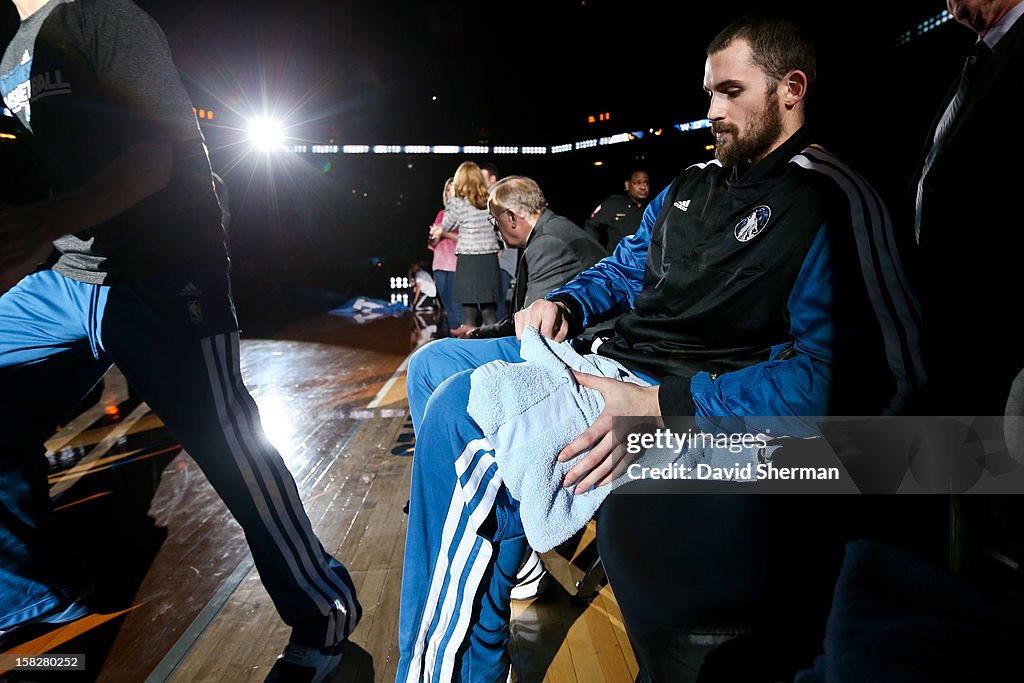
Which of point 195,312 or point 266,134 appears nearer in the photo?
point 195,312

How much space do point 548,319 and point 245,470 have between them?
857 millimetres

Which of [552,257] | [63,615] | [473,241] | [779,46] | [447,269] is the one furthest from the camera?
[447,269]

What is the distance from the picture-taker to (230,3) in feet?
32.7

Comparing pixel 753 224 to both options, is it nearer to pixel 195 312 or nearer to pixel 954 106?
pixel 954 106

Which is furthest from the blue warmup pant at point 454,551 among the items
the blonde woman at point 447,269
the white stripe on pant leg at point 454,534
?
the blonde woman at point 447,269

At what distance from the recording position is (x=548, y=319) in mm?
1344

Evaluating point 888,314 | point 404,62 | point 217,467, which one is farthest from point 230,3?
point 888,314

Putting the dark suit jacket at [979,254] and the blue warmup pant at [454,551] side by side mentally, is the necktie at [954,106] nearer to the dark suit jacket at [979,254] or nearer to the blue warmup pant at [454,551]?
the dark suit jacket at [979,254]

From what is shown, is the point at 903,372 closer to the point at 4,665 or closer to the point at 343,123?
the point at 4,665

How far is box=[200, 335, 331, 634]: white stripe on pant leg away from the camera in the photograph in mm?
1406

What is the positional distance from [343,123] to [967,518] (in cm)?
1699

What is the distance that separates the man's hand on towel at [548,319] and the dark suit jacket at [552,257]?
0.82 m

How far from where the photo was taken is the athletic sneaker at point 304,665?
4.67 feet

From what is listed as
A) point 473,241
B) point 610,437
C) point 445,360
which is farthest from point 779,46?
point 473,241
